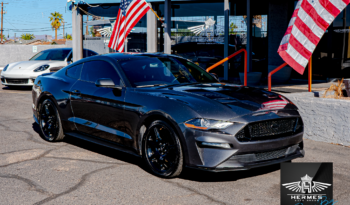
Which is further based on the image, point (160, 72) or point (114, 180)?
point (160, 72)

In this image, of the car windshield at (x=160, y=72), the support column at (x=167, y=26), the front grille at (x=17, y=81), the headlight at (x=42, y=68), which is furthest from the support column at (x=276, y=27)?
the car windshield at (x=160, y=72)

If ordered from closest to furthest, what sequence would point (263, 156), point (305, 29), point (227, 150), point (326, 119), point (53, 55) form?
point (227, 150)
point (263, 156)
point (326, 119)
point (305, 29)
point (53, 55)

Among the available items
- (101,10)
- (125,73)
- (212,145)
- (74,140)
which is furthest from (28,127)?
(101,10)

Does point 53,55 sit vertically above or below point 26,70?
above

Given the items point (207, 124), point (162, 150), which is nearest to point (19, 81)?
point (162, 150)

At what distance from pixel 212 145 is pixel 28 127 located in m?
5.00

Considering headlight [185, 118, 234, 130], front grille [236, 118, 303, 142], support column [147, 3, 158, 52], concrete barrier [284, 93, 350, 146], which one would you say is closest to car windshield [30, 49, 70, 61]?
support column [147, 3, 158, 52]

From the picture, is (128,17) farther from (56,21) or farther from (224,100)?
(56,21)

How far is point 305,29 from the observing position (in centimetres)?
756

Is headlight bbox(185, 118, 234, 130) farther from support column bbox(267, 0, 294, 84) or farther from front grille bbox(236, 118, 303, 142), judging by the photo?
support column bbox(267, 0, 294, 84)

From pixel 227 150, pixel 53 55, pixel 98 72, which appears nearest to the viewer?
pixel 227 150

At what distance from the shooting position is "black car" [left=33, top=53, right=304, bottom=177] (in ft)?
14.0

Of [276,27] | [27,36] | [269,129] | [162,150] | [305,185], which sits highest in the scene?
[27,36]

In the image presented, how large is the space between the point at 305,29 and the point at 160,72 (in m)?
3.43
